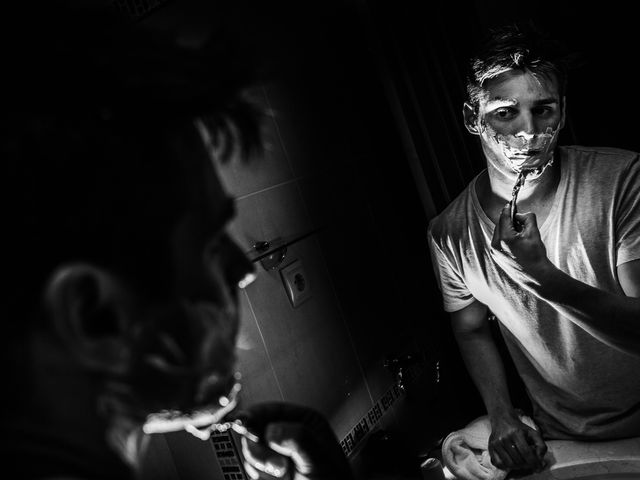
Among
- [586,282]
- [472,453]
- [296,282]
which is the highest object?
[296,282]

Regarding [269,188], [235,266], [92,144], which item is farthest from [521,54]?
[92,144]

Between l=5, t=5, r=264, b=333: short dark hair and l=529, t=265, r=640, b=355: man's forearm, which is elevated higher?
l=5, t=5, r=264, b=333: short dark hair

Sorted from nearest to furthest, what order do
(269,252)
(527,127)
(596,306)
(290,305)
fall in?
(596,306) < (527,127) < (269,252) < (290,305)

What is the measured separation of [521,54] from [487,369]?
90 cm

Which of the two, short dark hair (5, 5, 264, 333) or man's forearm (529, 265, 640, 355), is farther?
man's forearm (529, 265, 640, 355)

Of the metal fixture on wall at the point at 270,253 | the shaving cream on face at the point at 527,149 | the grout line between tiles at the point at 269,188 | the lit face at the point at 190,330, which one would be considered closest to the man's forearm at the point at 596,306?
the shaving cream on face at the point at 527,149

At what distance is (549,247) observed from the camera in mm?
1354

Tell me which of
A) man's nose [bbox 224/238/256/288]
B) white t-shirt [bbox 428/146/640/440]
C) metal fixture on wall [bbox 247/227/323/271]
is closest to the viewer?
man's nose [bbox 224/238/256/288]

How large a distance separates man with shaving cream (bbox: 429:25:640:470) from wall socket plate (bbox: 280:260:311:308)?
1.67 ft

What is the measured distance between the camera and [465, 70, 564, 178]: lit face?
50.7 inches

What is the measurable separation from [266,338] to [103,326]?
969mm

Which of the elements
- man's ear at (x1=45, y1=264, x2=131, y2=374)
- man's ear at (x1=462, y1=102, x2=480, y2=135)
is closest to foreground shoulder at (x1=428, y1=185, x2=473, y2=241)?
man's ear at (x1=462, y1=102, x2=480, y2=135)

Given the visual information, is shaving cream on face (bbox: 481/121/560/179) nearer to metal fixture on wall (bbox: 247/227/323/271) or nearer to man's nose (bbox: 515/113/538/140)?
man's nose (bbox: 515/113/538/140)

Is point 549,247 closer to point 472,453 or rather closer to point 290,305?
point 472,453
